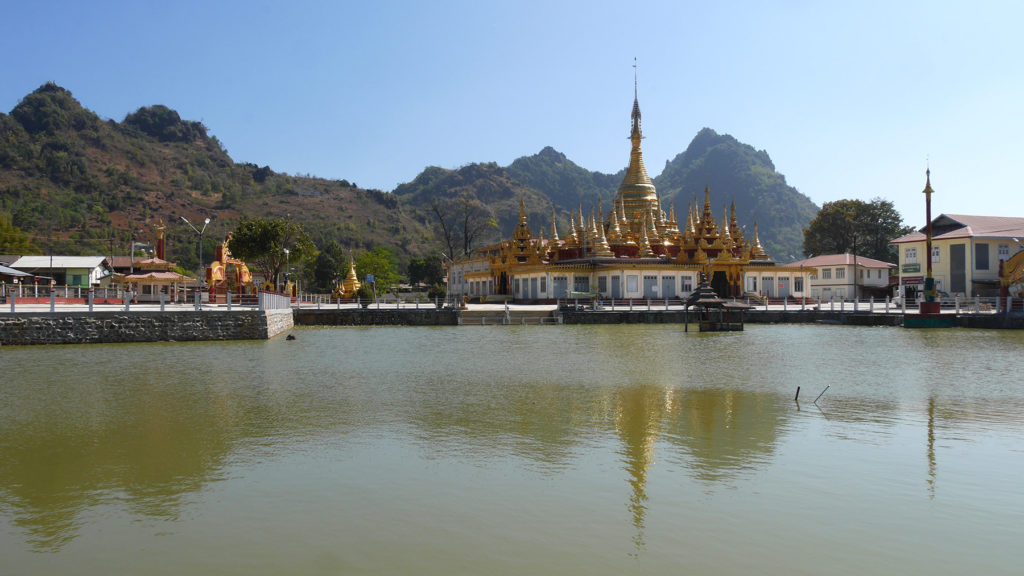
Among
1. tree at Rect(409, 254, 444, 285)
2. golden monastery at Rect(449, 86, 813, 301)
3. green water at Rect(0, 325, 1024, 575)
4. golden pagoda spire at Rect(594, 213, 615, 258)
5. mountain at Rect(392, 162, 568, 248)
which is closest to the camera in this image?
green water at Rect(0, 325, 1024, 575)

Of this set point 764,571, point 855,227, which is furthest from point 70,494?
point 855,227

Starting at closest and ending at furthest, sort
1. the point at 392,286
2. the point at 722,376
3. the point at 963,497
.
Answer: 1. the point at 963,497
2. the point at 722,376
3. the point at 392,286

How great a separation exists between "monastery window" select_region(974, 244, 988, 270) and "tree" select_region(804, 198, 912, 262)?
3519cm

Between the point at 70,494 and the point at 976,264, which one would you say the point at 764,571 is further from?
the point at 976,264

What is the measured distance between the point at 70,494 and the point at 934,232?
62.0 metres

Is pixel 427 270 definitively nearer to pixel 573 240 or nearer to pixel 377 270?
pixel 377 270

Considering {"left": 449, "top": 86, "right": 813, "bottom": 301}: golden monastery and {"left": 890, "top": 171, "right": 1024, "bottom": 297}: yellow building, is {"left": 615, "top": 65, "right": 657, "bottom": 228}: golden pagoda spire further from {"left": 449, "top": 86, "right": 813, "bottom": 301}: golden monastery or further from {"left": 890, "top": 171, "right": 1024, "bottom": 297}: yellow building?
{"left": 890, "top": 171, "right": 1024, "bottom": 297}: yellow building

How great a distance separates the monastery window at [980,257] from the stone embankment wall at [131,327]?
4631cm

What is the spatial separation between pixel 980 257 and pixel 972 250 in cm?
88

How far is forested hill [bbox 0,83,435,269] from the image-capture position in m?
106

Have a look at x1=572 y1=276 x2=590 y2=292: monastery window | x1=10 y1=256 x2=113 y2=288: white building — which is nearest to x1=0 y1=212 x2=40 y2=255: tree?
x1=10 y1=256 x2=113 y2=288: white building

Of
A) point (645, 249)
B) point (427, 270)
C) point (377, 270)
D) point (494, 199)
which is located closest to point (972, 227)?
point (645, 249)

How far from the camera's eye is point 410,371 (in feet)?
67.8

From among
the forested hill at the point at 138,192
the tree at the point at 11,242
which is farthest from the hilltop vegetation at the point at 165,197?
the tree at the point at 11,242
